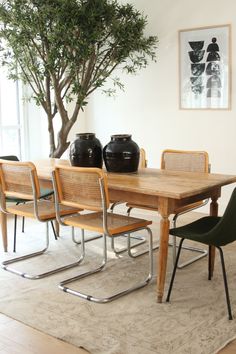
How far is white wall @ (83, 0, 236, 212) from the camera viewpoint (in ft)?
17.4

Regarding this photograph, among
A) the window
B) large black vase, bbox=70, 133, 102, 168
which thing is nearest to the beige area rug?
large black vase, bbox=70, 133, 102, 168

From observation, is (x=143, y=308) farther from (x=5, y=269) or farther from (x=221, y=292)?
(x=5, y=269)

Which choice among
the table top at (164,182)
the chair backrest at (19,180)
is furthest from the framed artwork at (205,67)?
the chair backrest at (19,180)

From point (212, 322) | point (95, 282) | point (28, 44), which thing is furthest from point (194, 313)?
point (28, 44)

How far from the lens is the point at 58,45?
15.2ft

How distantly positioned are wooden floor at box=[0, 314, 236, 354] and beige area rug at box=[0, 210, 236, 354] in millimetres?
47

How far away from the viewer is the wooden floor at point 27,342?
256cm

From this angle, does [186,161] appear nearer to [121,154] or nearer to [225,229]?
[121,154]

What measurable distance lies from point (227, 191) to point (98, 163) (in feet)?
6.93

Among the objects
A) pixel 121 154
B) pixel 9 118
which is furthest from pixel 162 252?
pixel 9 118

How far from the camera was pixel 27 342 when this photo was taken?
105 inches

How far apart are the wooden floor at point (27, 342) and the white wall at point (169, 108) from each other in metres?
3.14

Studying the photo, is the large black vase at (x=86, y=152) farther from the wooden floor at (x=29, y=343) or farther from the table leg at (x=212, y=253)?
the wooden floor at (x=29, y=343)

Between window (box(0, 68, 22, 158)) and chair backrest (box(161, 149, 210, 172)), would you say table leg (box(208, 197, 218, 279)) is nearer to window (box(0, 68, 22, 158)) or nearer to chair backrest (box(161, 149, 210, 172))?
chair backrest (box(161, 149, 210, 172))
